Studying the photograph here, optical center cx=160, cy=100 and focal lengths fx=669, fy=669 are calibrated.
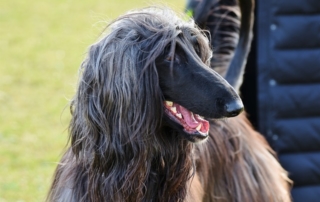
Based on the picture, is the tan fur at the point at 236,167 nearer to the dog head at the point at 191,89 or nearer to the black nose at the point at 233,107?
the dog head at the point at 191,89

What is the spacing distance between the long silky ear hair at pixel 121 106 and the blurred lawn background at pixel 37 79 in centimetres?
18

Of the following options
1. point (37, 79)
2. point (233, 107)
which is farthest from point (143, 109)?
point (37, 79)

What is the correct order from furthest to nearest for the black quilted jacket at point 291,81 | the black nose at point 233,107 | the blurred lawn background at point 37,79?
the blurred lawn background at point 37,79 → the black quilted jacket at point 291,81 → the black nose at point 233,107

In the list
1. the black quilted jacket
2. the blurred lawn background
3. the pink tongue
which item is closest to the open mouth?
the pink tongue

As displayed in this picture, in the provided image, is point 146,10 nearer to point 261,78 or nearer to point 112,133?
point 112,133

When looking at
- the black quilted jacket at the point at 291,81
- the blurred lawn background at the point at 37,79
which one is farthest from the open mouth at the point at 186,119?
the black quilted jacket at the point at 291,81

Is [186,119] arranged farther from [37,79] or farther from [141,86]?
[37,79]

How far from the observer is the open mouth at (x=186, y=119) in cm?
265

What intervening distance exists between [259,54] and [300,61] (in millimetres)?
240

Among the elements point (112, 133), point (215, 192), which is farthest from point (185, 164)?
point (215, 192)

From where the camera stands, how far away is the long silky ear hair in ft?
8.58

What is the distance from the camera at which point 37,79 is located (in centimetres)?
844

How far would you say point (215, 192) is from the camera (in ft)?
10.9

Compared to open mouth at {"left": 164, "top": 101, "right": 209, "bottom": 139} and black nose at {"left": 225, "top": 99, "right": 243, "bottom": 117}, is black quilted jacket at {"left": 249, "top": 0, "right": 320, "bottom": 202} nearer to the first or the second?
open mouth at {"left": 164, "top": 101, "right": 209, "bottom": 139}
